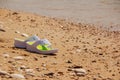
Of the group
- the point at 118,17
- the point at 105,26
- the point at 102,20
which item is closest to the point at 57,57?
the point at 105,26

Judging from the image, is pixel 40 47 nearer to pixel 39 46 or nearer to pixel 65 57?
pixel 39 46

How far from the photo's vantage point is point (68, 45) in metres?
8.27

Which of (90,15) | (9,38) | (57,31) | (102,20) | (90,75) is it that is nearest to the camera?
(90,75)

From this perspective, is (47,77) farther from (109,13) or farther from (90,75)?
(109,13)

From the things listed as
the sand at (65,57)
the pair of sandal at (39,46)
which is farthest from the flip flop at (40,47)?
the sand at (65,57)

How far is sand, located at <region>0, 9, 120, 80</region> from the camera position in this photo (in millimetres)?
5633

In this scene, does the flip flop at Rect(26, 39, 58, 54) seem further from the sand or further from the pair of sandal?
the sand

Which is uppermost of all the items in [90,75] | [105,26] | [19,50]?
[105,26]

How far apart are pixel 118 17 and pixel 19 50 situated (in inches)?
365

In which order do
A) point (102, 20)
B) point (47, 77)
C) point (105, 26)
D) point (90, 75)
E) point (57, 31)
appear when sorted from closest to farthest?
point (47, 77) < point (90, 75) < point (57, 31) < point (105, 26) < point (102, 20)

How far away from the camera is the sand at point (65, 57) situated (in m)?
5.63

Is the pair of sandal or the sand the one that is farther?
the pair of sandal

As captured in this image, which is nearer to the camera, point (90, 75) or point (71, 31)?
point (90, 75)

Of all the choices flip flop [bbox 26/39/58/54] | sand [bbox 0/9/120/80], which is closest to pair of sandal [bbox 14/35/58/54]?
flip flop [bbox 26/39/58/54]
